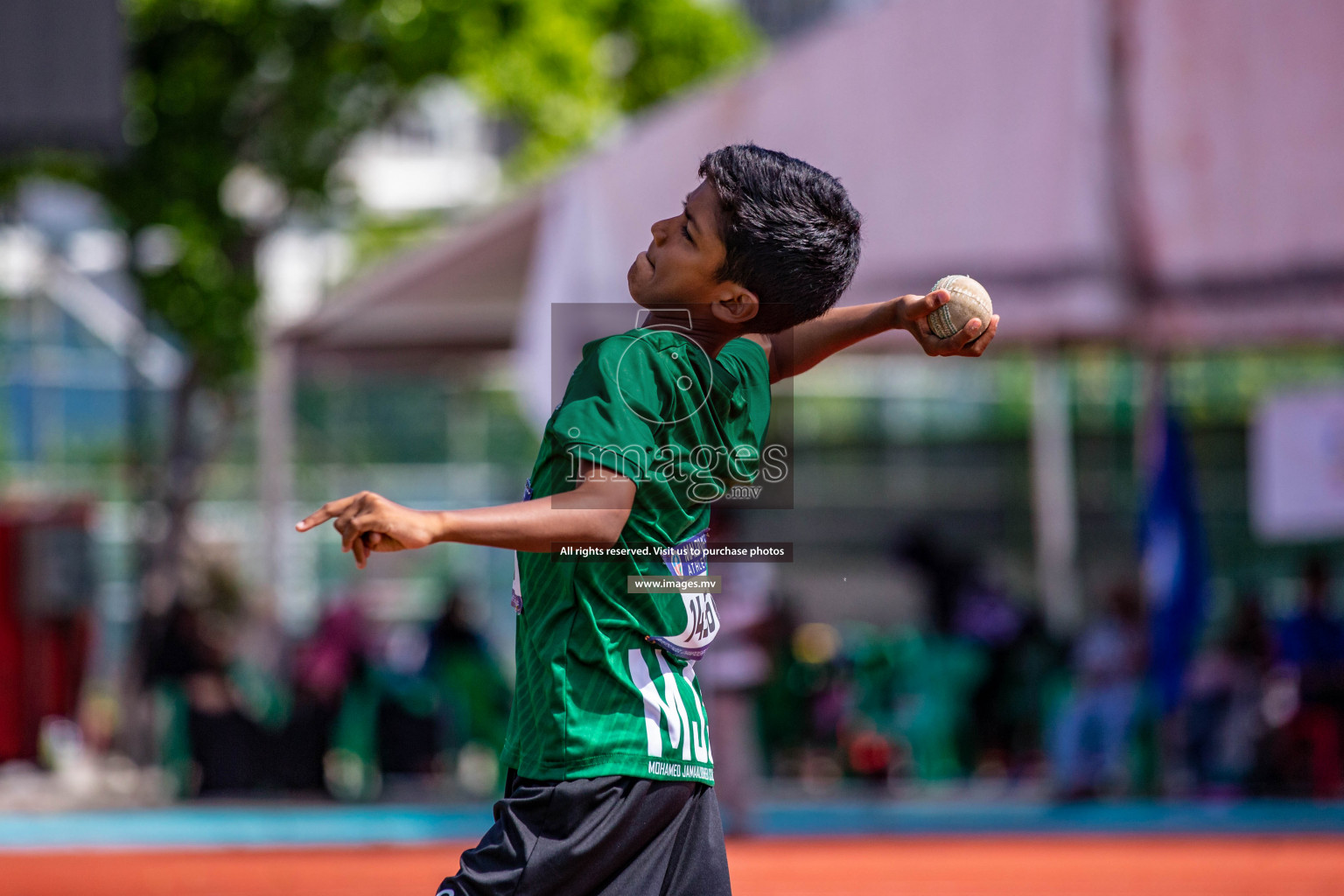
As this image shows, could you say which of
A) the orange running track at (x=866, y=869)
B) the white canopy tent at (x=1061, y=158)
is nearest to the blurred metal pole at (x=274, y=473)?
the orange running track at (x=866, y=869)

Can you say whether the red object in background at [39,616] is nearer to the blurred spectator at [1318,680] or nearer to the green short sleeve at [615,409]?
the blurred spectator at [1318,680]

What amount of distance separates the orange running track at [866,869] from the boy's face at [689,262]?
4.26 m

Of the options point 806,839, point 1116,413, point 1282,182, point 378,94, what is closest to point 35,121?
point 378,94

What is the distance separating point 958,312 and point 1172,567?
7.08 metres

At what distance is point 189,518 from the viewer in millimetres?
12789

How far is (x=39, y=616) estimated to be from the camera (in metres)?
11.7

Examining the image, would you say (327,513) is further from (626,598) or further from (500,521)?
(626,598)

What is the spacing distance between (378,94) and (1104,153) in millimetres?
7018

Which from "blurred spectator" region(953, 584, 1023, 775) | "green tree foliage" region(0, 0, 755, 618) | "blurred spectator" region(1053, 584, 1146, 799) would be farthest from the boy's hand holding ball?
"green tree foliage" region(0, 0, 755, 618)

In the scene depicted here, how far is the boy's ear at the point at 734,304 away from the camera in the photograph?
2234 mm

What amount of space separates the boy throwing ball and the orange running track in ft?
13.5

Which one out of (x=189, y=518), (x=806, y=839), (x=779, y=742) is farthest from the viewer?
(x=189, y=518)

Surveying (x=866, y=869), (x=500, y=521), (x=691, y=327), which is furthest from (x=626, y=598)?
(x=866, y=869)

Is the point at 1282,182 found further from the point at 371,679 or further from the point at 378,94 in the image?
the point at 378,94
